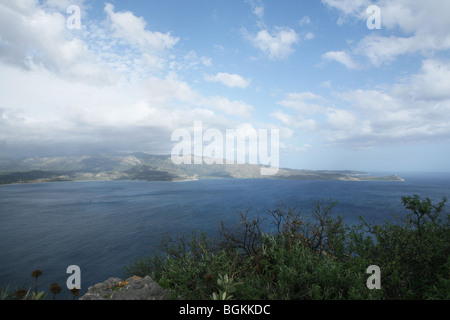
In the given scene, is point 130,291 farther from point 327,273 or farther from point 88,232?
point 88,232

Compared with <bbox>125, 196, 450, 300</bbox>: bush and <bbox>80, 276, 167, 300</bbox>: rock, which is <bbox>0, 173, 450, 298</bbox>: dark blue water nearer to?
<bbox>80, 276, 167, 300</bbox>: rock

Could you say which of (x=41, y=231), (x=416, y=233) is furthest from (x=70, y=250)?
(x=416, y=233)

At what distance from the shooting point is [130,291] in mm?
5703

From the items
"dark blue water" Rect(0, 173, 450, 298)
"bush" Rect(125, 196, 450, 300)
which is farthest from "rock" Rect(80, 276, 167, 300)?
"dark blue water" Rect(0, 173, 450, 298)

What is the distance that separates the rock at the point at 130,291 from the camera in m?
5.55

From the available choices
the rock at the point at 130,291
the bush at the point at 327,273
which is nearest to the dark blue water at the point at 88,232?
the rock at the point at 130,291

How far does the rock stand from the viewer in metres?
5.55

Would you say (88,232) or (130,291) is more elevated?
(130,291)

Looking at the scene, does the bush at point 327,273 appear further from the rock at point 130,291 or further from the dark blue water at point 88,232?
the dark blue water at point 88,232

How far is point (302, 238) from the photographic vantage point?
948cm

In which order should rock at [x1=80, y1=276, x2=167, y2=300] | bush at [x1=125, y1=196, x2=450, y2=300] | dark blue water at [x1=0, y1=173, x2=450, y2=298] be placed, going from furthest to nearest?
1. dark blue water at [x1=0, y1=173, x2=450, y2=298]
2. rock at [x1=80, y1=276, x2=167, y2=300]
3. bush at [x1=125, y1=196, x2=450, y2=300]

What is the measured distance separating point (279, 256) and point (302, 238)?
3.35 meters

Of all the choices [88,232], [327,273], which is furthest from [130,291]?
[88,232]
